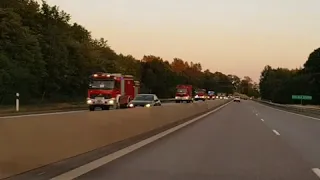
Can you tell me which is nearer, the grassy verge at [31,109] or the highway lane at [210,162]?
the highway lane at [210,162]

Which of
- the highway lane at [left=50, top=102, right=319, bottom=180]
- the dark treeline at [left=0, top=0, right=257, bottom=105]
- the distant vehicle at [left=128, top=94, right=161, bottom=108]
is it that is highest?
the dark treeline at [left=0, top=0, right=257, bottom=105]

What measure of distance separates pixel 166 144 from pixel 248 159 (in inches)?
172

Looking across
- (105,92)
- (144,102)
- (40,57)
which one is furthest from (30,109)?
(40,57)

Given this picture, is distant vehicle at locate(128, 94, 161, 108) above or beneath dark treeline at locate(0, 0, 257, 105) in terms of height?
beneath

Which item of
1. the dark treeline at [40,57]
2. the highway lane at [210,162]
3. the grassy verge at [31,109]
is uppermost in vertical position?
the dark treeline at [40,57]

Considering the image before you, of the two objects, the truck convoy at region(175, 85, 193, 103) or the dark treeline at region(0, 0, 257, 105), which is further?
the truck convoy at region(175, 85, 193, 103)

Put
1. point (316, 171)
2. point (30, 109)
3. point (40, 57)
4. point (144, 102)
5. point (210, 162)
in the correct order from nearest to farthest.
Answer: point (316, 171), point (210, 162), point (144, 102), point (30, 109), point (40, 57)

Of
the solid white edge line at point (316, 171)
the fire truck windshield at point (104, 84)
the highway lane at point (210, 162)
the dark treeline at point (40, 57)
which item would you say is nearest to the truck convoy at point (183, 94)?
the dark treeline at point (40, 57)

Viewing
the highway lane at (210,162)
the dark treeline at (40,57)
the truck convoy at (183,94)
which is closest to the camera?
the highway lane at (210,162)

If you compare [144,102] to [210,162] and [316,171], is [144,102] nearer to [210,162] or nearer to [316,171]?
[210,162]

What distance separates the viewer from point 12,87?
50344 mm

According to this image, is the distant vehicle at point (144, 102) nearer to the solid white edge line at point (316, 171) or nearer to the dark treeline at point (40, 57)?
the dark treeline at point (40, 57)

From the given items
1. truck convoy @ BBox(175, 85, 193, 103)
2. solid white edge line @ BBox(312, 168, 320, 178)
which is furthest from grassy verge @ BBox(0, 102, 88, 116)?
truck convoy @ BBox(175, 85, 193, 103)

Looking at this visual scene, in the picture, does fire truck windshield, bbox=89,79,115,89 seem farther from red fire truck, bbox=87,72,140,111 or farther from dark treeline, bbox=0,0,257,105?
dark treeline, bbox=0,0,257,105
